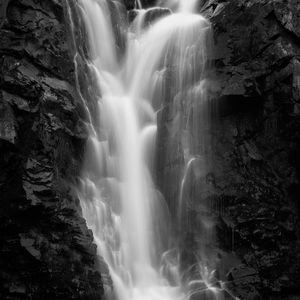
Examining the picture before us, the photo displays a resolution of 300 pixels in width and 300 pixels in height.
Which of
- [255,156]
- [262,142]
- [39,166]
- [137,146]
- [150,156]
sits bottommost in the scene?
[39,166]

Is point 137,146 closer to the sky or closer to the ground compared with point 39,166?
closer to the sky

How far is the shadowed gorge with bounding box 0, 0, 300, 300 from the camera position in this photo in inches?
494

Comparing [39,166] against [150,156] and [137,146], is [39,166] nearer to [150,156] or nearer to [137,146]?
[137,146]

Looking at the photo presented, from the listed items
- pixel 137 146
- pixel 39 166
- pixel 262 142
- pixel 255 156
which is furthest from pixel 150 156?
pixel 39 166

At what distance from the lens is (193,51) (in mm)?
18469

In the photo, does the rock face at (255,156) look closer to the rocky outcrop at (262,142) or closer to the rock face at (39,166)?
the rocky outcrop at (262,142)

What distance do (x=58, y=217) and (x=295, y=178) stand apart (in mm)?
8395

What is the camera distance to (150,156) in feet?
54.9

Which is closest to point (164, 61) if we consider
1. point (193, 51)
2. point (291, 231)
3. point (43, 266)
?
point (193, 51)

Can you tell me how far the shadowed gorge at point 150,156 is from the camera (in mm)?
12539

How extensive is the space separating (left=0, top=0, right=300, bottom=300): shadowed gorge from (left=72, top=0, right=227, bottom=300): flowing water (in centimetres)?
5

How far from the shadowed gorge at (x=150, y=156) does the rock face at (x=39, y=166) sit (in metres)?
0.04

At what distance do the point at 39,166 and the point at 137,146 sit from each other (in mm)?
4794

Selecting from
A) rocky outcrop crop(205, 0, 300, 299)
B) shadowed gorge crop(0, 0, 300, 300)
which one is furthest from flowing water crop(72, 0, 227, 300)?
rocky outcrop crop(205, 0, 300, 299)
